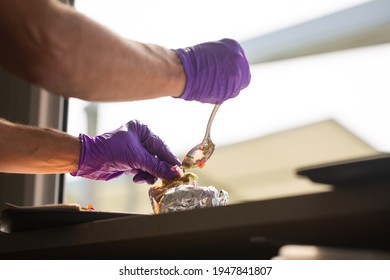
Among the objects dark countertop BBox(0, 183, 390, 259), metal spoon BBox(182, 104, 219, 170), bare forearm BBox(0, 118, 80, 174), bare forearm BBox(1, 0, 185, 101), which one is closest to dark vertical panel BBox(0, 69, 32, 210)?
bare forearm BBox(0, 118, 80, 174)

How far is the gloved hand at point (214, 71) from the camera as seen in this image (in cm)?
115

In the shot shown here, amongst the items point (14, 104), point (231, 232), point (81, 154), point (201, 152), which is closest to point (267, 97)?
point (201, 152)

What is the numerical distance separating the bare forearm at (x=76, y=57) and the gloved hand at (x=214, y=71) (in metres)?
0.14

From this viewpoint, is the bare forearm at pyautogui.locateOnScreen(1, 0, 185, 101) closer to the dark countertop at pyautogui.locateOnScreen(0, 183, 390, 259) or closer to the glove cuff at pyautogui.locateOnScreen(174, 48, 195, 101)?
the glove cuff at pyautogui.locateOnScreen(174, 48, 195, 101)

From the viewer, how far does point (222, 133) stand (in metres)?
2.30

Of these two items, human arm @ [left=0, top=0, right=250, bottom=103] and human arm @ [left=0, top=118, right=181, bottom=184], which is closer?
human arm @ [left=0, top=0, right=250, bottom=103]

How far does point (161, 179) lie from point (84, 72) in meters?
Result: 0.64

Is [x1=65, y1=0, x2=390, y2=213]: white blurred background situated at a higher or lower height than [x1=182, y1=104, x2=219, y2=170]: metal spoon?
higher

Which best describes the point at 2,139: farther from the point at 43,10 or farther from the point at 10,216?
the point at 43,10

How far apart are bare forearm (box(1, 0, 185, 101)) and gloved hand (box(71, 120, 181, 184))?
1.66 feet

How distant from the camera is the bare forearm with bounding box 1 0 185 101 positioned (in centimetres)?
86

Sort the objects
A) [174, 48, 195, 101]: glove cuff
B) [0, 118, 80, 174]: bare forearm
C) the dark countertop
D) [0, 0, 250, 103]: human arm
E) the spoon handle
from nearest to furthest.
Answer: the dark countertop < [0, 0, 250, 103]: human arm < [174, 48, 195, 101]: glove cuff < the spoon handle < [0, 118, 80, 174]: bare forearm

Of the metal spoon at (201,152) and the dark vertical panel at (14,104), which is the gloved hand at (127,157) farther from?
the dark vertical panel at (14,104)
